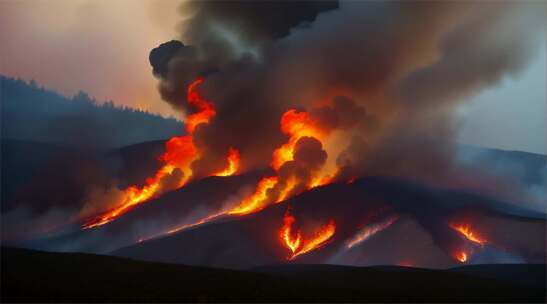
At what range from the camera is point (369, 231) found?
77.2 m

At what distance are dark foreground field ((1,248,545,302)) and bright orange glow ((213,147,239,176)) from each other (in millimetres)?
52250

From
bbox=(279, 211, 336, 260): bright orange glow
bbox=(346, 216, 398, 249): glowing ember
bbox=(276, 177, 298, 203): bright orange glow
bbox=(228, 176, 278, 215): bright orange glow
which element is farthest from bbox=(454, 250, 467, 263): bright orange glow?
bbox=(276, 177, 298, 203): bright orange glow

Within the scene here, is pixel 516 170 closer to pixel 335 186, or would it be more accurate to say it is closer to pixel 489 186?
pixel 489 186

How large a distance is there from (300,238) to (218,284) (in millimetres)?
33867

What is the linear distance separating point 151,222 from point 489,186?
6248 cm

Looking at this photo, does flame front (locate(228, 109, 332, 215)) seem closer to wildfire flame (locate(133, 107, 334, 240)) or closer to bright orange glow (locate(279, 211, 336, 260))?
wildfire flame (locate(133, 107, 334, 240))

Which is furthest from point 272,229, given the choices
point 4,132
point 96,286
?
point 4,132

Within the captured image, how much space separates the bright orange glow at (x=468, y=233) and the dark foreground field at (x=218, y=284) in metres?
22.8

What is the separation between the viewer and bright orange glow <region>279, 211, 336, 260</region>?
7569 centimetres

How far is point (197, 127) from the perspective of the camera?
4146 inches

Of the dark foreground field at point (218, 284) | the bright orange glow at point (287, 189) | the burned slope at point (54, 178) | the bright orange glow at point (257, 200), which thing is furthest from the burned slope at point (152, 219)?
the dark foreground field at point (218, 284)

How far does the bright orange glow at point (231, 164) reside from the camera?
10594 cm

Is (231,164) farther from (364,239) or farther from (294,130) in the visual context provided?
(364,239)

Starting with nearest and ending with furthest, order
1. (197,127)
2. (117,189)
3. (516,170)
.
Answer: (197,127) → (117,189) → (516,170)
